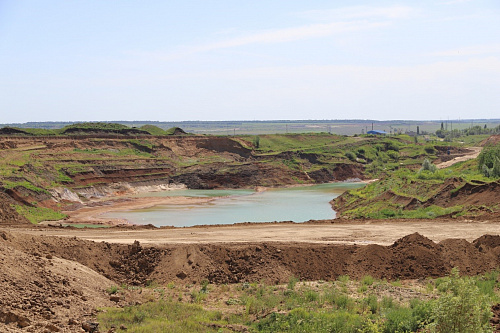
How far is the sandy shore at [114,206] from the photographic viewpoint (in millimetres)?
50938

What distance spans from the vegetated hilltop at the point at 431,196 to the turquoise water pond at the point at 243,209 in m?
4.07

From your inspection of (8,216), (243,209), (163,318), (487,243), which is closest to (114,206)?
(243,209)

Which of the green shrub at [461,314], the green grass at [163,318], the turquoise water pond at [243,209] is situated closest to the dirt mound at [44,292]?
the green grass at [163,318]

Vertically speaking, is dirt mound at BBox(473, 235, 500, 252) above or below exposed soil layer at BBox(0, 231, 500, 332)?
above

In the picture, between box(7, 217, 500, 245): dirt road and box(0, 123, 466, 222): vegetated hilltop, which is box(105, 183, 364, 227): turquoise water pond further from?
box(7, 217, 500, 245): dirt road

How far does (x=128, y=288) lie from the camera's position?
22.1m

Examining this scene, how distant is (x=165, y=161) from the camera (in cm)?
9056

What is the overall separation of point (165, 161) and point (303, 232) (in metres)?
59.7

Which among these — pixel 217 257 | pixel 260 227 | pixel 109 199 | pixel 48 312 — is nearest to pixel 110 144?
pixel 109 199

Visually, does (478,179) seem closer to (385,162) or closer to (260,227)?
(260,227)

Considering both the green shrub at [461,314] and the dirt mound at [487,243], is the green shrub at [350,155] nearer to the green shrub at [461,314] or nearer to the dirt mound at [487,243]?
the dirt mound at [487,243]

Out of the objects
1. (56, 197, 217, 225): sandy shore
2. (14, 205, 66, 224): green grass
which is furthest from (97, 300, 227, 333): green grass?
(14, 205, 66, 224): green grass

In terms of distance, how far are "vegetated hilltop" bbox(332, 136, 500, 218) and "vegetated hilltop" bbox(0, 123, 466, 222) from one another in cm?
2882

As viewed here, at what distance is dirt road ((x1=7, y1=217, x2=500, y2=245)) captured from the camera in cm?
3041
